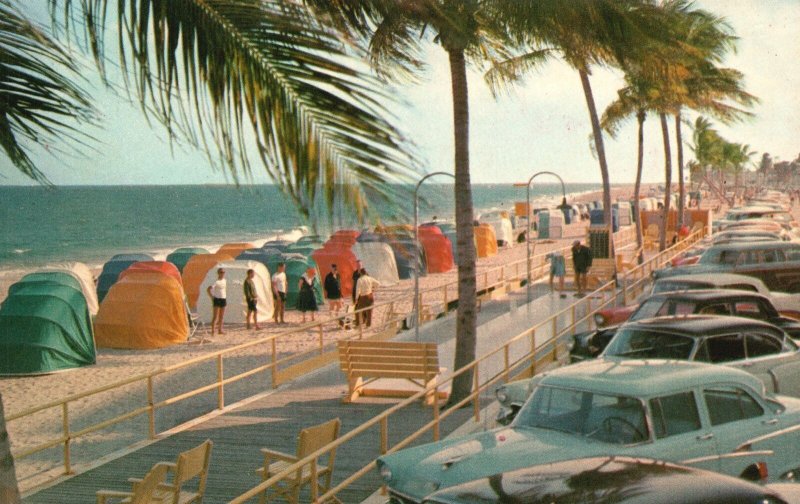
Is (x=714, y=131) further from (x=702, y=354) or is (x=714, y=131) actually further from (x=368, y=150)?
(x=368, y=150)

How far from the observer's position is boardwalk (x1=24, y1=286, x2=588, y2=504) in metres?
9.34

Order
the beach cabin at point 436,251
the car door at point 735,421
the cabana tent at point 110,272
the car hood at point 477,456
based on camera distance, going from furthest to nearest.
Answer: the beach cabin at point 436,251 < the cabana tent at point 110,272 < the car door at point 735,421 < the car hood at point 477,456

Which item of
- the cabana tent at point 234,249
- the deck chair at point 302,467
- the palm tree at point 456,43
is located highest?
the palm tree at point 456,43

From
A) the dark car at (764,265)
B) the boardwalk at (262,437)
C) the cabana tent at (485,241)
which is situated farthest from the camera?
the cabana tent at (485,241)

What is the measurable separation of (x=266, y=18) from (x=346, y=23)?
0.83 feet

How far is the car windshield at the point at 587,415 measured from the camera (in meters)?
6.82

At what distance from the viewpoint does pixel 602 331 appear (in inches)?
523

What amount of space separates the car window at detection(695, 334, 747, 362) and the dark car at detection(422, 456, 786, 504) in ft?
16.9

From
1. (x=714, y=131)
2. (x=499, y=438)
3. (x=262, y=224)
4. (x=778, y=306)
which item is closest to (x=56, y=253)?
(x=262, y=224)

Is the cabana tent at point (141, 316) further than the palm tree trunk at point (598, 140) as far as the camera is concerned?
No

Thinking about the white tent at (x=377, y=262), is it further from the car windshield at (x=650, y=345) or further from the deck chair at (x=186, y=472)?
the deck chair at (x=186, y=472)

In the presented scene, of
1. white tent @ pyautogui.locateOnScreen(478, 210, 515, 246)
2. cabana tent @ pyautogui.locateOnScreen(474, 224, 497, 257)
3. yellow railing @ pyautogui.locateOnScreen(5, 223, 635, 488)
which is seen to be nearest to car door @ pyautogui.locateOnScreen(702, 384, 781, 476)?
yellow railing @ pyautogui.locateOnScreen(5, 223, 635, 488)

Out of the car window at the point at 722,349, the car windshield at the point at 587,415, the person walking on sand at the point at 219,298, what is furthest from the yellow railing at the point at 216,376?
the car window at the point at 722,349

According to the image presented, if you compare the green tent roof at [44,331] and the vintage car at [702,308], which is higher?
the vintage car at [702,308]
